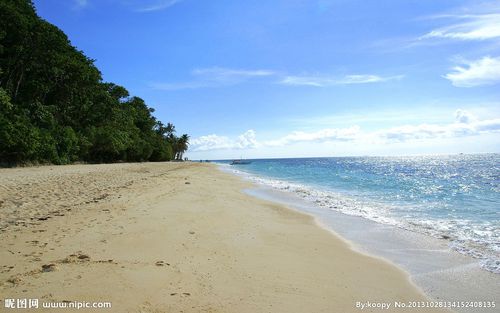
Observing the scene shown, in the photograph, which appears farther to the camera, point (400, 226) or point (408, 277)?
point (400, 226)

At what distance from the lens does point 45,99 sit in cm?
3753

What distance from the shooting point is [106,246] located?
6.07 m

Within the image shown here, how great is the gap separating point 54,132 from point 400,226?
108 ft

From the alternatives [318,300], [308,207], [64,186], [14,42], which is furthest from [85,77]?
[318,300]

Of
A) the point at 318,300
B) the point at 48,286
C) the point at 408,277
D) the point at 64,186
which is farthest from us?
the point at 64,186

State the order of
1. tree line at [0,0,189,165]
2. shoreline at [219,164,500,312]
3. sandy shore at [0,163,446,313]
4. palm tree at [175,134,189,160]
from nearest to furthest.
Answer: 1. sandy shore at [0,163,446,313]
2. shoreline at [219,164,500,312]
3. tree line at [0,0,189,165]
4. palm tree at [175,134,189,160]

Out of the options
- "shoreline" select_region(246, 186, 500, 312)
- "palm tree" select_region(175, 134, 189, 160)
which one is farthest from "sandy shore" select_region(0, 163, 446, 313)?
"palm tree" select_region(175, 134, 189, 160)

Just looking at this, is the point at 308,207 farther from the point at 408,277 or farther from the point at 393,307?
the point at 393,307

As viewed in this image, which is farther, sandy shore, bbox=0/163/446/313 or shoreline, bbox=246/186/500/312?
shoreline, bbox=246/186/500/312

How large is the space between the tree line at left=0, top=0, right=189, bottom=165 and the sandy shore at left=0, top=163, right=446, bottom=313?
18.2m

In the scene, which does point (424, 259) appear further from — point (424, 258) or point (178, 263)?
point (178, 263)

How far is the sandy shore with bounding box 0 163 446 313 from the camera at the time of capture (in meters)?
4.15

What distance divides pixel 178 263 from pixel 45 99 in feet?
133

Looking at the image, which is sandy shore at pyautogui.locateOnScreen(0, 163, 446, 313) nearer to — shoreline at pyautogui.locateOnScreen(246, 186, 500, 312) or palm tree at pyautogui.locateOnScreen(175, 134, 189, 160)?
shoreline at pyautogui.locateOnScreen(246, 186, 500, 312)
